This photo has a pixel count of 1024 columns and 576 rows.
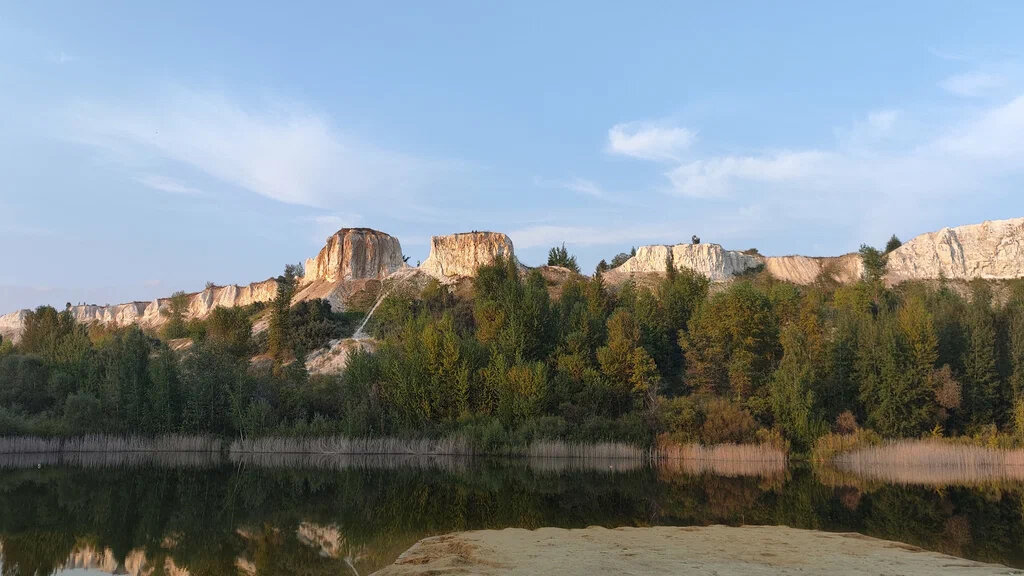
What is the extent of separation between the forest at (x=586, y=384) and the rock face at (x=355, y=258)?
142 feet

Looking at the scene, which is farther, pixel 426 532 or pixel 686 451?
pixel 686 451

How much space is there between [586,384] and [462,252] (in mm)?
44842

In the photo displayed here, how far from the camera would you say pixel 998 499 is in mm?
18312

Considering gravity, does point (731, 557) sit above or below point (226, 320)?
below

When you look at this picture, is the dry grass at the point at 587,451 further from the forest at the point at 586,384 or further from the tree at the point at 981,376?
the tree at the point at 981,376

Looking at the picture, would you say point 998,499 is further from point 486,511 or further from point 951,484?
point 486,511

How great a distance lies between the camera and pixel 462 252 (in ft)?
258

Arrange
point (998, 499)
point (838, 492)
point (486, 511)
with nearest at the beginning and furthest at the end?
1. point (486, 511)
2. point (998, 499)
3. point (838, 492)

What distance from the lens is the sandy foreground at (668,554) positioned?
29.0ft

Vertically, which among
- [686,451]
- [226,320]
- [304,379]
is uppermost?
[226,320]

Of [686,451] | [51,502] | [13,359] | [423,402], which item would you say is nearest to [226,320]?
[13,359]

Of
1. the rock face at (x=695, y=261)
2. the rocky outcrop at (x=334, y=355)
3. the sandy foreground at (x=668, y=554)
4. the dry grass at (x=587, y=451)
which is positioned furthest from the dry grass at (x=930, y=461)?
the rock face at (x=695, y=261)

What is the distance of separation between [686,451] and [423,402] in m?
11.4

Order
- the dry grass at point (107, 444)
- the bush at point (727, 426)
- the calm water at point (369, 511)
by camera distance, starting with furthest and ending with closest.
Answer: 1. the bush at point (727, 426)
2. the dry grass at point (107, 444)
3. the calm water at point (369, 511)
